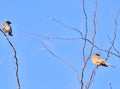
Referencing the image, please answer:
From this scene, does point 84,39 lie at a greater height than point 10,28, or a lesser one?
greater

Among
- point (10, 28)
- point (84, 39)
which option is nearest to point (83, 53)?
point (84, 39)

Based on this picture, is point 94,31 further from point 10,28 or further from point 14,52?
point 10,28

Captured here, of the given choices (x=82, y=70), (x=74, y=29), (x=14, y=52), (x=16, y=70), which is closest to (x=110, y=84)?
(x=82, y=70)

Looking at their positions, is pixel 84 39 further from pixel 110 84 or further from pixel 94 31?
pixel 110 84

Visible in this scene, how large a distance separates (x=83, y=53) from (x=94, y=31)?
26cm

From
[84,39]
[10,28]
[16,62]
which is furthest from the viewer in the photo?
[10,28]

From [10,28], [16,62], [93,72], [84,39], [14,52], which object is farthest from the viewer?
[10,28]

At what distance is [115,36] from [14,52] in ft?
5.18

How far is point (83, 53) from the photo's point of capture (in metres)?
4.71

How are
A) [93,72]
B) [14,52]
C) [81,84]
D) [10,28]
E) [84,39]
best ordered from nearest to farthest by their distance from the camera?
[81,84] < [84,39] < [93,72] < [14,52] < [10,28]

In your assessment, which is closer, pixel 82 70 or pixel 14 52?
pixel 82 70

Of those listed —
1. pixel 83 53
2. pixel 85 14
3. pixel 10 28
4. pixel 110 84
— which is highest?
pixel 85 14

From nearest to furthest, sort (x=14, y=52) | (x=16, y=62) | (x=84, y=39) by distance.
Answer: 1. (x=84, y=39)
2. (x=16, y=62)
3. (x=14, y=52)

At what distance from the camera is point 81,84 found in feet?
14.4
